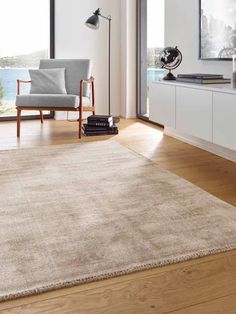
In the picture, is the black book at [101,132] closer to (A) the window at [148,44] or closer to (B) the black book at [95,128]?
(B) the black book at [95,128]

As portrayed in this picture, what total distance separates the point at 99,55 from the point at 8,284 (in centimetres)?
466

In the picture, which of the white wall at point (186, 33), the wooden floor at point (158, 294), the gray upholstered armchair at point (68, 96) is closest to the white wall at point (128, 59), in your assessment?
the gray upholstered armchair at point (68, 96)

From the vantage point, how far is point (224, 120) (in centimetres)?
314

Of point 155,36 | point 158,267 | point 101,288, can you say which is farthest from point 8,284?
point 155,36

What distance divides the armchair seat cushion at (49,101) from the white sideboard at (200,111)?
78cm

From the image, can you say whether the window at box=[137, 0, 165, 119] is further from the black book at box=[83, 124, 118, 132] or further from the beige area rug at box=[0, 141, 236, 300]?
the beige area rug at box=[0, 141, 236, 300]

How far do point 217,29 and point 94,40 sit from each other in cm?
240

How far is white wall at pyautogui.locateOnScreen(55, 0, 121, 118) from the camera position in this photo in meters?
5.70

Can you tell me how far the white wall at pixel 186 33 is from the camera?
13.4 ft

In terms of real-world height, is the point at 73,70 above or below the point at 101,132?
above

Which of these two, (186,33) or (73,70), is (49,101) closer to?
(73,70)

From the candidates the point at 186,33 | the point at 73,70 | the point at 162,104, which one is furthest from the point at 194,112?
the point at 73,70

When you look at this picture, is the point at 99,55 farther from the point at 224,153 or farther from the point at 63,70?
the point at 224,153

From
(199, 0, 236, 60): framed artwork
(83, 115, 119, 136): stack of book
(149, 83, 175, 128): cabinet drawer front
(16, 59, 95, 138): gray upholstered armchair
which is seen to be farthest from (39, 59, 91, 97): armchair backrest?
(199, 0, 236, 60): framed artwork
